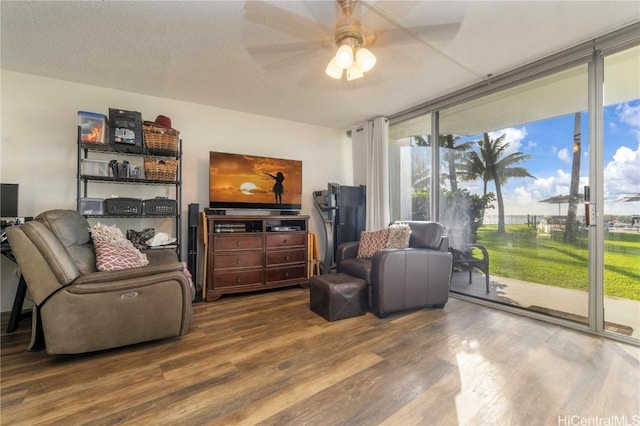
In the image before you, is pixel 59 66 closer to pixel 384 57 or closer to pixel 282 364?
pixel 384 57

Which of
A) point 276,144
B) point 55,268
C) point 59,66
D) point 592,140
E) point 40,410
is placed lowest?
point 40,410

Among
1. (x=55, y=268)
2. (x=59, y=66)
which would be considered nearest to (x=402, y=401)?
(x=55, y=268)

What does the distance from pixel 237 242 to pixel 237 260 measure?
0.66 feet

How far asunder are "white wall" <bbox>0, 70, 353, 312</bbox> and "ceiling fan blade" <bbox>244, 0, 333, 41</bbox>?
182 centimetres

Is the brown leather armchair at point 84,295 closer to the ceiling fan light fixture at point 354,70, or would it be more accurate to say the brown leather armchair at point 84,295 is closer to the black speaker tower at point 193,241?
the black speaker tower at point 193,241

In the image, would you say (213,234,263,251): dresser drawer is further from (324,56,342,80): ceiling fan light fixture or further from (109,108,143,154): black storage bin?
(324,56,342,80): ceiling fan light fixture

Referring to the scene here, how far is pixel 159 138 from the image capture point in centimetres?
274

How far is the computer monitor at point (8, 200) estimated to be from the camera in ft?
7.25

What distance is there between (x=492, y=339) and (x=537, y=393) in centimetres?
62

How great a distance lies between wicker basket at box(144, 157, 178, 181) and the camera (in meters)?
2.74

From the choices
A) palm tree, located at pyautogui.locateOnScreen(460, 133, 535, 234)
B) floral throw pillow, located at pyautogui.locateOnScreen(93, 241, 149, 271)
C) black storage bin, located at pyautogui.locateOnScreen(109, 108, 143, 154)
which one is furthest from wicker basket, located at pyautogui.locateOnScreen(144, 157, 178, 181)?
palm tree, located at pyautogui.locateOnScreen(460, 133, 535, 234)

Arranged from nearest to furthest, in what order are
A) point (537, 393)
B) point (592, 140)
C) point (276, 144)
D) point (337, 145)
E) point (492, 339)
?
point (537, 393) < point (492, 339) < point (592, 140) < point (276, 144) < point (337, 145)

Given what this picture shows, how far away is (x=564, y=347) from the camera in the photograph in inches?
72.8

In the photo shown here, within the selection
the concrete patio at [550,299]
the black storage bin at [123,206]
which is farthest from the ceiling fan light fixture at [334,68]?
the concrete patio at [550,299]
